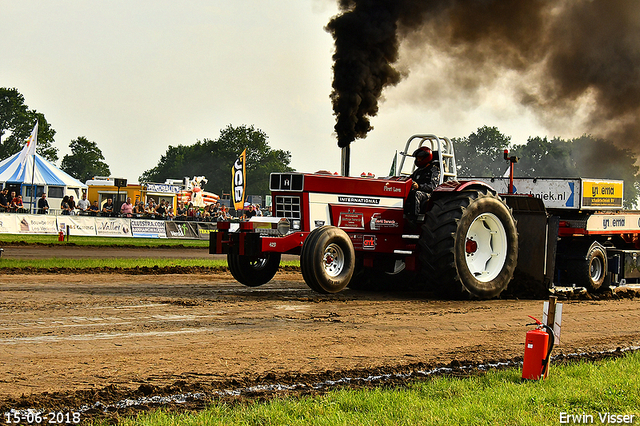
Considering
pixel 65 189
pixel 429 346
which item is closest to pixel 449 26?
pixel 429 346

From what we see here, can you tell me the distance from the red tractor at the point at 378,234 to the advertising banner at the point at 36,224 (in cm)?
1780

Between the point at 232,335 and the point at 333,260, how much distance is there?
3302 mm

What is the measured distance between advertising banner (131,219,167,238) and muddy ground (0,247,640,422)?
17.3 metres

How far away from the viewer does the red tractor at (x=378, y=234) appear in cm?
1013

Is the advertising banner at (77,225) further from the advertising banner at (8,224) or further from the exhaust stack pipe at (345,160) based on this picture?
the exhaust stack pipe at (345,160)

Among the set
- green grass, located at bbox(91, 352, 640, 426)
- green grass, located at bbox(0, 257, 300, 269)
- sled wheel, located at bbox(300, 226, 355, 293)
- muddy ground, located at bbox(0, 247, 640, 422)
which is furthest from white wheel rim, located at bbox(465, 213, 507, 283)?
green grass, located at bbox(0, 257, 300, 269)

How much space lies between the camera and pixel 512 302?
36.0 ft

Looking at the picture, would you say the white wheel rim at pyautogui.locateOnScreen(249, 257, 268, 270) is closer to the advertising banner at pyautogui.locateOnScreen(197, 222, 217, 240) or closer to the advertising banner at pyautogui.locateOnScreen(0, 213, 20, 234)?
the advertising banner at pyautogui.locateOnScreen(0, 213, 20, 234)

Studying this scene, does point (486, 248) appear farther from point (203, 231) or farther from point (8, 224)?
point (203, 231)

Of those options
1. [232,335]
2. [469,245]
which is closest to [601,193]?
[469,245]

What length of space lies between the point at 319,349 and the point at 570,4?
37.6ft

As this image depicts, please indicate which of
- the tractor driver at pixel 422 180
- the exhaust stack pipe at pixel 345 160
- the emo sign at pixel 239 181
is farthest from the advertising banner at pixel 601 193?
the emo sign at pixel 239 181

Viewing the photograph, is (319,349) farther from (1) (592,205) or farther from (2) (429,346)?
(1) (592,205)

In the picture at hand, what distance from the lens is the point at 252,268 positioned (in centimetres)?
1153
